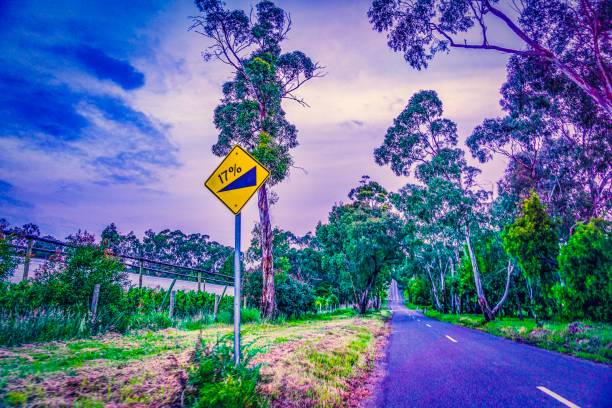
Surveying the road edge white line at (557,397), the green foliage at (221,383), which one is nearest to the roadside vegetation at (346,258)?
the green foliage at (221,383)

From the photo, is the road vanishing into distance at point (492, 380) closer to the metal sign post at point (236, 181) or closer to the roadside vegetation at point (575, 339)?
the roadside vegetation at point (575, 339)

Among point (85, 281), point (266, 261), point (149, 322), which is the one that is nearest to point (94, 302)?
point (85, 281)

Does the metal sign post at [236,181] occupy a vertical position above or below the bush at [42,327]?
above

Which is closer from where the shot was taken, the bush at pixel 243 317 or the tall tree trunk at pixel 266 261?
the bush at pixel 243 317

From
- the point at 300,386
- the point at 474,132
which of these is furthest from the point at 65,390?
the point at 474,132

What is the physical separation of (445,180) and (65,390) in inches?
873

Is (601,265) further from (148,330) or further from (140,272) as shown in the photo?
(140,272)

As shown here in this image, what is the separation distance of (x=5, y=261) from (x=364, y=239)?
77.2ft

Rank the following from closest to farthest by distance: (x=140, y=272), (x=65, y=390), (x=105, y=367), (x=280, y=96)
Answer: (x=65, y=390), (x=105, y=367), (x=140, y=272), (x=280, y=96)

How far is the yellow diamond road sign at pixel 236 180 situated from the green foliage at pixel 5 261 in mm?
5363

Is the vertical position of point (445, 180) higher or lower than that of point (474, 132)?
lower

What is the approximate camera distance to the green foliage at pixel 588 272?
44.2 ft

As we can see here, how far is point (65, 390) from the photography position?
10.5ft

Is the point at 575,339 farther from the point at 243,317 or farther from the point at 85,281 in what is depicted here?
the point at 85,281
